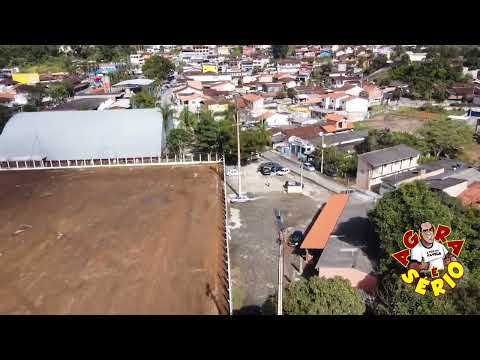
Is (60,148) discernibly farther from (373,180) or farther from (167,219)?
(373,180)

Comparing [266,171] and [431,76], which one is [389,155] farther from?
[431,76]

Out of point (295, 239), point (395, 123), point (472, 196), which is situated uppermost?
point (472, 196)

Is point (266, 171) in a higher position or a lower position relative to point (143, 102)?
lower

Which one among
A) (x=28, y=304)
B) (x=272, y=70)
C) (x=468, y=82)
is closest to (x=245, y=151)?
(x=28, y=304)

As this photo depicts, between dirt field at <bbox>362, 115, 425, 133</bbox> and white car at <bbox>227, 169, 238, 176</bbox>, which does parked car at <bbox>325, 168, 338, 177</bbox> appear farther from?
dirt field at <bbox>362, 115, 425, 133</bbox>

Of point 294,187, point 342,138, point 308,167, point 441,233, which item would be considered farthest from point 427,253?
point 342,138

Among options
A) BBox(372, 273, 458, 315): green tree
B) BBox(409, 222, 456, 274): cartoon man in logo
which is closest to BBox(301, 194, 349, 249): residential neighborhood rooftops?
BBox(372, 273, 458, 315): green tree

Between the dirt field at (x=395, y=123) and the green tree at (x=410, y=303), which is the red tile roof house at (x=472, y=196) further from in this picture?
the dirt field at (x=395, y=123)
